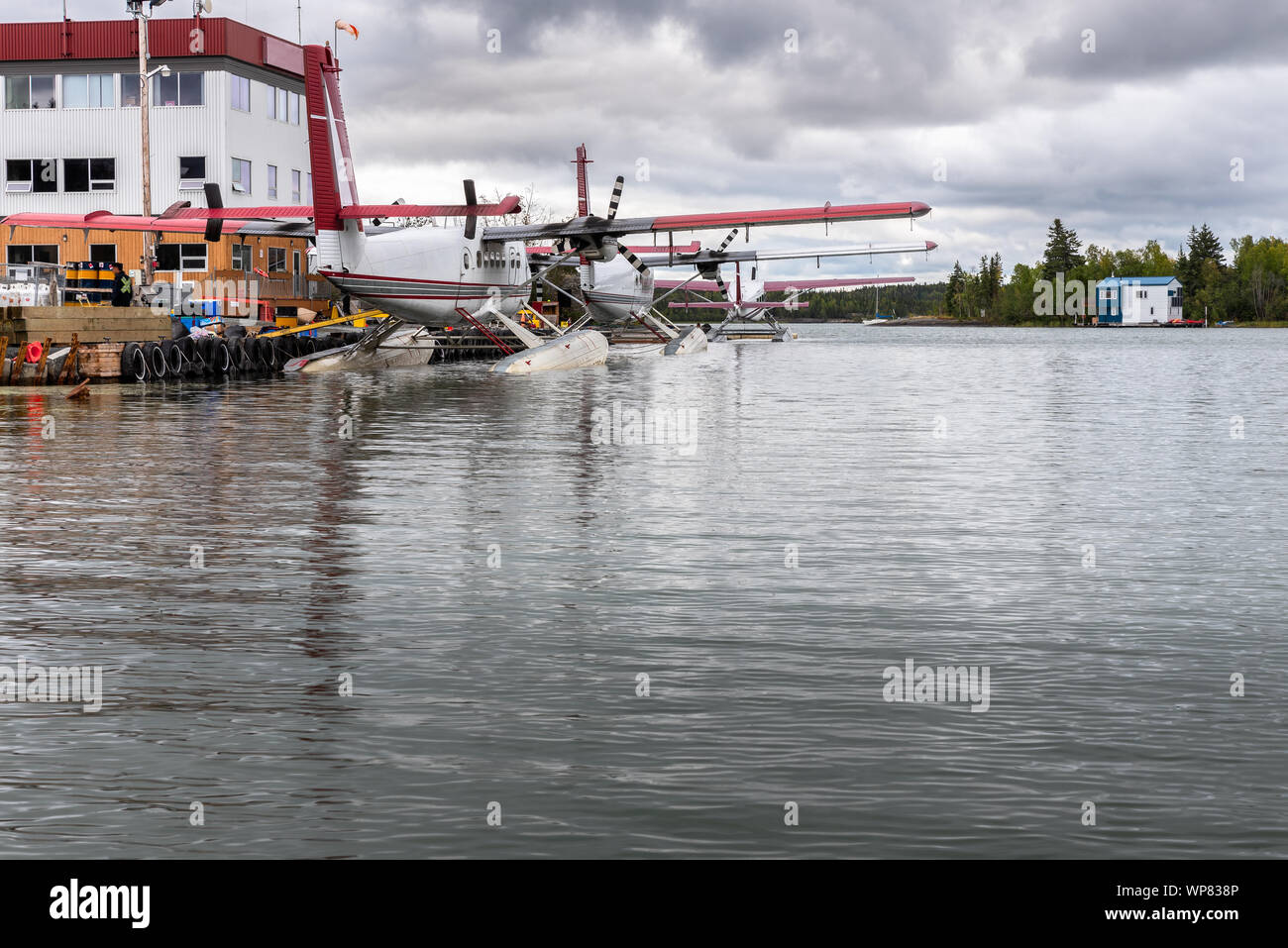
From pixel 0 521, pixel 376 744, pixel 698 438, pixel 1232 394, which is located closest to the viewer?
pixel 376 744

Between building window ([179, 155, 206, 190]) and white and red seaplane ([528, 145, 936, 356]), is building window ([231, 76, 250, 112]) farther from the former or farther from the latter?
white and red seaplane ([528, 145, 936, 356])

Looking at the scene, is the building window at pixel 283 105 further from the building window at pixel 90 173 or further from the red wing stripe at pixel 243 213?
the red wing stripe at pixel 243 213

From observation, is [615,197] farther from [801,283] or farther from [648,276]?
[801,283]

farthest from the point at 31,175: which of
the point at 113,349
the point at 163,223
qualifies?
the point at 113,349

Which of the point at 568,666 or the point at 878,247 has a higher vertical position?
the point at 878,247

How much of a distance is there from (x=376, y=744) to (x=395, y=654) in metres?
1.60

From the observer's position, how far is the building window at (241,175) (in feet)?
178

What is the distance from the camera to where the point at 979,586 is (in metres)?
9.30

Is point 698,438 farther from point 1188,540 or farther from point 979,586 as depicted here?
point 979,586

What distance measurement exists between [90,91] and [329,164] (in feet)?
80.3

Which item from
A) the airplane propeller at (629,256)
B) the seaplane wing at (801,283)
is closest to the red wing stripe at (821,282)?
the seaplane wing at (801,283)

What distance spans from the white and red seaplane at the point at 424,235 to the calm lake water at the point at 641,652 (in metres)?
18.8

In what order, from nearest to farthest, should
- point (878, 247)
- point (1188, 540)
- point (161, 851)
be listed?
point (161, 851) → point (1188, 540) → point (878, 247)
